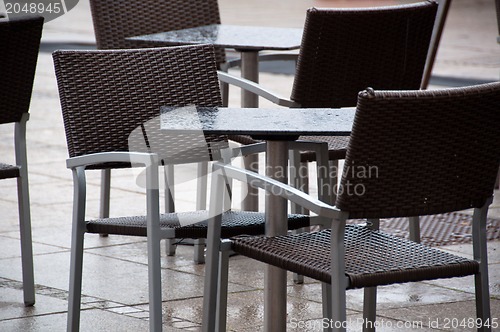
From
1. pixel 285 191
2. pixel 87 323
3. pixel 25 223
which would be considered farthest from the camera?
pixel 25 223

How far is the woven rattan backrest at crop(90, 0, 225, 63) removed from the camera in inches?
244

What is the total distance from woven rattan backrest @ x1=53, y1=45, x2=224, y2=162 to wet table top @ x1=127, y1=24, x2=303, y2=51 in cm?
116

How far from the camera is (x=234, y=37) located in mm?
6012

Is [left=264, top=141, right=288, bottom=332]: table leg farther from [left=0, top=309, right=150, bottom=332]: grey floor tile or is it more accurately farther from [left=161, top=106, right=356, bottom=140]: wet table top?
[left=0, top=309, right=150, bottom=332]: grey floor tile

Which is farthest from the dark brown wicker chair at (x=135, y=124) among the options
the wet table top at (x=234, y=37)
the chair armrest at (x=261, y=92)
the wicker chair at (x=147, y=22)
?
the wicker chair at (x=147, y=22)

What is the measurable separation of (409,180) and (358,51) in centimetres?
213

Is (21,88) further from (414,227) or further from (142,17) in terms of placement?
(414,227)

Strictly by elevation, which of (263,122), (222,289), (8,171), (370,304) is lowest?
(370,304)

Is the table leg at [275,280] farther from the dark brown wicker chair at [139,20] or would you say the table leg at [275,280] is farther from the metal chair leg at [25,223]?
the dark brown wicker chair at [139,20]

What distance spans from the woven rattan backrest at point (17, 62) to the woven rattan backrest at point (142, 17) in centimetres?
144

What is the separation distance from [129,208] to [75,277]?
268cm

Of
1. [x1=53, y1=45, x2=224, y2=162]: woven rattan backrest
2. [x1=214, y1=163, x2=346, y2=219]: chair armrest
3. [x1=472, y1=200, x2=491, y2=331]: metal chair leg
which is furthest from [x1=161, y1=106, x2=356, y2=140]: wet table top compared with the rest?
[x1=472, y1=200, x2=491, y2=331]: metal chair leg

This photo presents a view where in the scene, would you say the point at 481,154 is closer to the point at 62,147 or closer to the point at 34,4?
the point at 34,4

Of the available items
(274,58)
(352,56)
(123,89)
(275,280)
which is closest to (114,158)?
(123,89)
